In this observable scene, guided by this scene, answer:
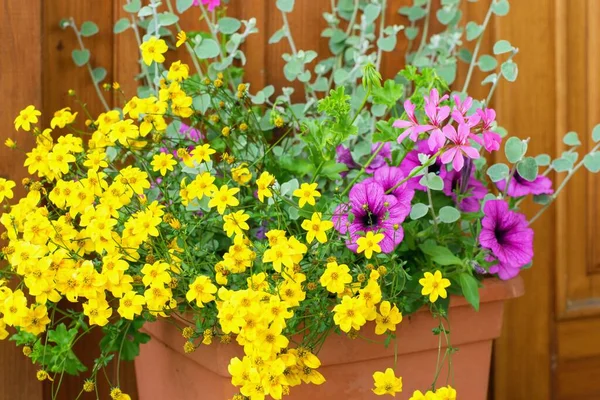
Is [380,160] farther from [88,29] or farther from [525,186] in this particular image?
[88,29]

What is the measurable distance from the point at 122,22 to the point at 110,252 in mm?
490

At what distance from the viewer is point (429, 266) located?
0.92m

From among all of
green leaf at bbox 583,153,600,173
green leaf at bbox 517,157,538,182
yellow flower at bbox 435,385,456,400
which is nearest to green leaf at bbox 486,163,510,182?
green leaf at bbox 517,157,538,182

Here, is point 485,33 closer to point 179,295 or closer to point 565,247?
point 565,247

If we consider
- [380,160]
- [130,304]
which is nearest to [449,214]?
[380,160]

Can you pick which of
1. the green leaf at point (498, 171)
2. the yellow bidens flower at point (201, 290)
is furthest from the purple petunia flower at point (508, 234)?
the yellow bidens flower at point (201, 290)

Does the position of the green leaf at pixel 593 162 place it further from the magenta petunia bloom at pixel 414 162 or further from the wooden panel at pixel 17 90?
the wooden panel at pixel 17 90

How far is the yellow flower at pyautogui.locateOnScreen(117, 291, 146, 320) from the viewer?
769 millimetres

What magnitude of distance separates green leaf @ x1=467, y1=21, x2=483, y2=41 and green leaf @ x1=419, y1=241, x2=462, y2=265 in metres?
0.45

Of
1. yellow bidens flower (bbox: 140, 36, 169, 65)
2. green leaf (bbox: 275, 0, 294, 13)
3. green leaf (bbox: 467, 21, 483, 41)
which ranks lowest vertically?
yellow bidens flower (bbox: 140, 36, 169, 65)

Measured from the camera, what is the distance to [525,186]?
102 centimetres

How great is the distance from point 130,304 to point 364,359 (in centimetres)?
29

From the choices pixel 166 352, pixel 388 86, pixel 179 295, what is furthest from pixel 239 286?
pixel 388 86

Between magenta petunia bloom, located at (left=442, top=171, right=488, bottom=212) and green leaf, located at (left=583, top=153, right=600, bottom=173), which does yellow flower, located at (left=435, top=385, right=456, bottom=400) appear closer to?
magenta petunia bloom, located at (left=442, top=171, right=488, bottom=212)
